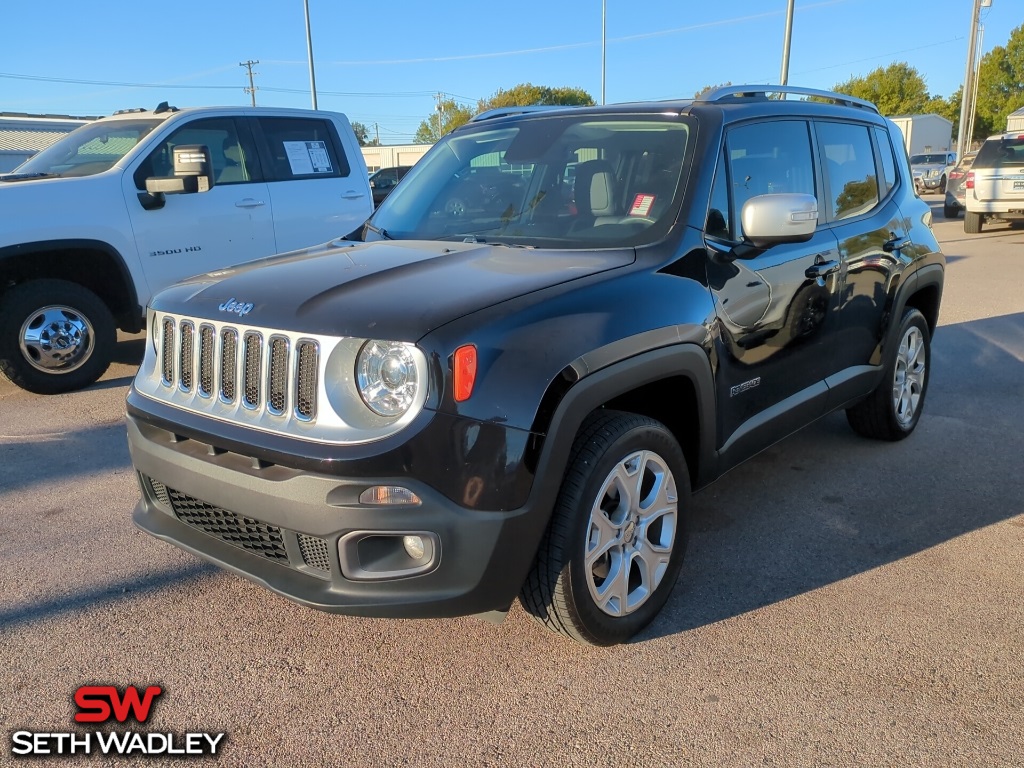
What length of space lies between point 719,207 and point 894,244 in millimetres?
1705

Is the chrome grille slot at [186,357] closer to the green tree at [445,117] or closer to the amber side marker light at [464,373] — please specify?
the amber side marker light at [464,373]

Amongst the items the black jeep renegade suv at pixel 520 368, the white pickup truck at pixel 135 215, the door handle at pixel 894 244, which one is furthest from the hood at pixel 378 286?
the white pickup truck at pixel 135 215

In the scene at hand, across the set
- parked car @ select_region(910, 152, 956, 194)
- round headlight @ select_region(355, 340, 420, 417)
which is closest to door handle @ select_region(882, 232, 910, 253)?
round headlight @ select_region(355, 340, 420, 417)

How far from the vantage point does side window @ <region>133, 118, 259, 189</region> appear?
648 cm

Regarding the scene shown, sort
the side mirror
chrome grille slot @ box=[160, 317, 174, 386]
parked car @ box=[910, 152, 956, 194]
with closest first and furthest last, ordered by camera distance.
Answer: chrome grille slot @ box=[160, 317, 174, 386], the side mirror, parked car @ box=[910, 152, 956, 194]

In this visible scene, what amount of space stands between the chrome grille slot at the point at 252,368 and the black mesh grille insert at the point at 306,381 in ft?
0.55

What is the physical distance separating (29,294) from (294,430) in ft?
14.7

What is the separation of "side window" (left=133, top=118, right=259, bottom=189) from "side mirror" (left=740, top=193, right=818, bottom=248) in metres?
4.93

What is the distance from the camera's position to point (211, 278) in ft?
10.2

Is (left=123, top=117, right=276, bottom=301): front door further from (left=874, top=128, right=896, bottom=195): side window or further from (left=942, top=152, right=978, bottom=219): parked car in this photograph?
(left=942, top=152, right=978, bottom=219): parked car

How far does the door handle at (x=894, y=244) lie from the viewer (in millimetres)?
4426

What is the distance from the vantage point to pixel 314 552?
8.07 feet

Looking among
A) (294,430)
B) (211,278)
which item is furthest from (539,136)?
(294,430)

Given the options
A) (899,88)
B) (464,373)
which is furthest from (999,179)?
(899,88)
